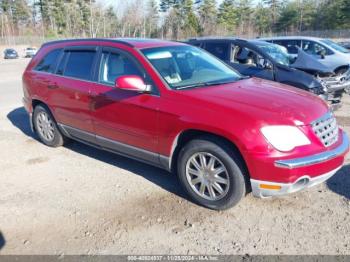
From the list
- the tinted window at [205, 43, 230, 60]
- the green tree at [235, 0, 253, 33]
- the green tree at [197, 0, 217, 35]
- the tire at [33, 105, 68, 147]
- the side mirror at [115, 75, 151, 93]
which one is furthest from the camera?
the green tree at [235, 0, 253, 33]

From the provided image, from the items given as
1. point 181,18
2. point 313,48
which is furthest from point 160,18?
point 313,48

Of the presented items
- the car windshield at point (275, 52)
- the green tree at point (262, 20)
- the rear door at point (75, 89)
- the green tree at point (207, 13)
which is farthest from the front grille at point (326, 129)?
the green tree at point (207, 13)

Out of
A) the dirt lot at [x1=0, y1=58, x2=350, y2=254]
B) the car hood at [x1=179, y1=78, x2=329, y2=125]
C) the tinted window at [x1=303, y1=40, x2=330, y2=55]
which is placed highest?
the car hood at [x1=179, y1=78, x2=329, y2=125]

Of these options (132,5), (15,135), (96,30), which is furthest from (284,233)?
(96,30)

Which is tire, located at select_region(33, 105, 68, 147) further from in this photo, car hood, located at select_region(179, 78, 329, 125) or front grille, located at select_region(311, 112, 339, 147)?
front grille, located at select_region(311, 112, 339, 147)

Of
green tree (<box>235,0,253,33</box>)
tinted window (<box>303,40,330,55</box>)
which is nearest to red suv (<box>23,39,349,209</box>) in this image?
tinted window (<box>303,40,330,55</box>)

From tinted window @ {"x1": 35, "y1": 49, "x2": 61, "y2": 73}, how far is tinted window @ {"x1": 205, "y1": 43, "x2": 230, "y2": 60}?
152 inches

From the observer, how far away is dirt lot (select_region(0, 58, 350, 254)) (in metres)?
3.31

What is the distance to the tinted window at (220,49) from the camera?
8.22 meters

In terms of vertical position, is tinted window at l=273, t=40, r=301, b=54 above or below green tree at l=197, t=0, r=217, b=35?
below

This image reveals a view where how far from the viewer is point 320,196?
4.17 m

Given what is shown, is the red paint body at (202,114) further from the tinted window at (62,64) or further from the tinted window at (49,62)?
the tinted window at (49,62)

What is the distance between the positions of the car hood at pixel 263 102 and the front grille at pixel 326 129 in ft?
0.20

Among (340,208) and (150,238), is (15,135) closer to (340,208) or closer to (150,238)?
(150,238)
